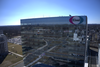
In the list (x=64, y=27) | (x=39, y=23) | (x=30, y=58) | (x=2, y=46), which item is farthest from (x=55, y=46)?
(x=2, y=46)

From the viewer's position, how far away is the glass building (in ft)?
22.5

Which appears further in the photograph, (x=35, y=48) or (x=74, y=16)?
(x=35, y=48)

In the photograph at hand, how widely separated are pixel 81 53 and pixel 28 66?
23.9 ft

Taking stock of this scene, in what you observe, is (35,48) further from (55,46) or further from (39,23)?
(39,23)

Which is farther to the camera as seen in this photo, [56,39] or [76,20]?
[56,39]

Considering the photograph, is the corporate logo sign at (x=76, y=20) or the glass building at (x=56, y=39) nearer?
the corporate logo sign at (x=76, y=20)

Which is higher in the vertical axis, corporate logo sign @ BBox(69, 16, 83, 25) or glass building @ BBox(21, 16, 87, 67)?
corporate logo sign @ BBox(69, 16, 83, 25)

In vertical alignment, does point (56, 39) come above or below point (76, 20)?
below

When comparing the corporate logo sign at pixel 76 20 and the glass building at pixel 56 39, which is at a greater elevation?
the corporate logo sign at pixel 76 20

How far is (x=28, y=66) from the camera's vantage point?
8945mm

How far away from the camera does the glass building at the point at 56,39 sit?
685 centimetres

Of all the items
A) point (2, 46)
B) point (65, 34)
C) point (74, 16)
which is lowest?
point (2, 46)

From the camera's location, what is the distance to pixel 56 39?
24.9 ft

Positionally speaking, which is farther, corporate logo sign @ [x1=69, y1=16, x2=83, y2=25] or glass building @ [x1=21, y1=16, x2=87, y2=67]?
glass building @ [x1=21, y1=16, x2=87, y2=67]
